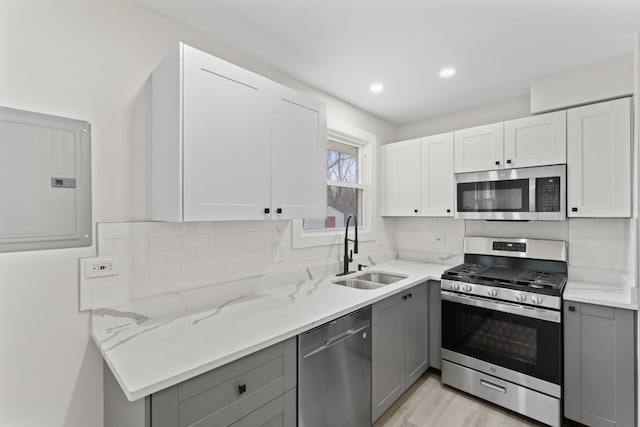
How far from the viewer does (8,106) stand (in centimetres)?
126

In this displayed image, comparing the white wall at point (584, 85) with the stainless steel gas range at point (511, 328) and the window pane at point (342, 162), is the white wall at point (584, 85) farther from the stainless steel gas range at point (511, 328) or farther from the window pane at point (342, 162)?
the window pane at point (342, 162)

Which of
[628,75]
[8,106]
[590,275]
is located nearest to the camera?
[8,106]

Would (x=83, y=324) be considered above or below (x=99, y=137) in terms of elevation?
below

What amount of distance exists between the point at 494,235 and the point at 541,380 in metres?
1.27

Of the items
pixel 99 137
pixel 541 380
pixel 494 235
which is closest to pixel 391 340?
pixel 541 380

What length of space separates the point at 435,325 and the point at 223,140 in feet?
7.82

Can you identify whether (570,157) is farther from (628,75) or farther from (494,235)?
(494,235)

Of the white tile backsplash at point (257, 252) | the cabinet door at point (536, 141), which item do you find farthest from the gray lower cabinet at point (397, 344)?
the cabinet door at point (536, 141)

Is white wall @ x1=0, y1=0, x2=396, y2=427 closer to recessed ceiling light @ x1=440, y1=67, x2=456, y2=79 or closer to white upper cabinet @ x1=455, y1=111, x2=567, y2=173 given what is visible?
recessed ceiling light @ x1=440, y1=67, x2=456, y2=79

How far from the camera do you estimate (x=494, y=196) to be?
2.63 meters

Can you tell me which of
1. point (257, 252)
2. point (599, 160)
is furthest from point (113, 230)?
point (599, 160)

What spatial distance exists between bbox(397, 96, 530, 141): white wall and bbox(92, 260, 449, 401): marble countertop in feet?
6.68

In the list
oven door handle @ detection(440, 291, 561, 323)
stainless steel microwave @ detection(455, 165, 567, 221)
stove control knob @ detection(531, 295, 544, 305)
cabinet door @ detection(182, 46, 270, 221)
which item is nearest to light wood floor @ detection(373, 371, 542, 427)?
oven door handle @ detection(440, 291, 561, 323)

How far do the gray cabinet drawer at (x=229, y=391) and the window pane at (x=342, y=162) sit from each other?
1.83 meters
